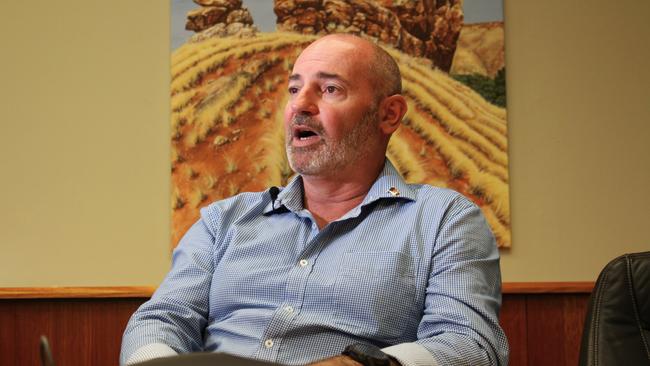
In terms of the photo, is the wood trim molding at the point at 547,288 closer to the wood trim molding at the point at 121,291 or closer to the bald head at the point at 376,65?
the wood trim molding at the point at 121,291

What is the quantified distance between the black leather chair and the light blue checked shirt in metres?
0.22

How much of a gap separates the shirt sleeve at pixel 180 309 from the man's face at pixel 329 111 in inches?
12.4

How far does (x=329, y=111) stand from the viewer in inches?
72.2

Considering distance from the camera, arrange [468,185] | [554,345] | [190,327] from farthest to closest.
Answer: [468,185], [554,345], [190,327]

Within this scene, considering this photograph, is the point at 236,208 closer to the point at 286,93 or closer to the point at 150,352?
the point at 150,352

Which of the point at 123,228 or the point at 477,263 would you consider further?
the point at 123,228

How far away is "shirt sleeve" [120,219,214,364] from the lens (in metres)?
1.61

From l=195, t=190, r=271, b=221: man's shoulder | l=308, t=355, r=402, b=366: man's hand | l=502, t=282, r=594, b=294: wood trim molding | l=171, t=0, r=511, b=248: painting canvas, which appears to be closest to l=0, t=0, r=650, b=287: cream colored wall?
l=171, t=0, r=511, b=248: painting canvas

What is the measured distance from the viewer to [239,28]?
2994mm

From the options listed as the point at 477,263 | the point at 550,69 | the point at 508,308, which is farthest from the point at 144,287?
the point at 550,69

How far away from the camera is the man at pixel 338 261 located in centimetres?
159

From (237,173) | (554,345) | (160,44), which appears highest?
(160,44)

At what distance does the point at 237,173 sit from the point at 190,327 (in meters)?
1.26

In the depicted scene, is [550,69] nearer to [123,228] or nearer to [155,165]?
[155,165]
